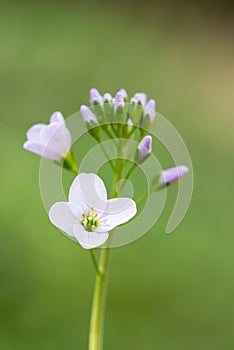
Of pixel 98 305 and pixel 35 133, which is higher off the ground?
pixel 35 133

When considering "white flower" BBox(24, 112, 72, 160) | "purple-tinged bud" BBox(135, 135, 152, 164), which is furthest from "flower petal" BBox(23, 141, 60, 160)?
"purple-tinged bud" BBox(135, 135, 152, 164)

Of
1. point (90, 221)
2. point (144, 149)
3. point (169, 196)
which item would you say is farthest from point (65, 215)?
point (169, 196)

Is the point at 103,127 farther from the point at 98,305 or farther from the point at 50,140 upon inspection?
the point at 98,305

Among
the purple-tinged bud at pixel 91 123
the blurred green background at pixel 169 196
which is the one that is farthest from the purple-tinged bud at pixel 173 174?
the blurred green background at pixel 169 196

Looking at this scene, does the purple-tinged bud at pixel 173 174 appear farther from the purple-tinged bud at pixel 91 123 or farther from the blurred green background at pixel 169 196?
the blurred green background at pixel 169 196

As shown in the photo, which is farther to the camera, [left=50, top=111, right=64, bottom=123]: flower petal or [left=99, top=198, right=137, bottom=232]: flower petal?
[left=50, top=111, right=64, bottom=123]: flower petal

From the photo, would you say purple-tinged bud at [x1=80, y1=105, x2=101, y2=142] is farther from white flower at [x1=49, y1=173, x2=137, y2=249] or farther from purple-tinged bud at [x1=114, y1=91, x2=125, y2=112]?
white flower at [x1=49, y1=173, x2=137, y2=249]

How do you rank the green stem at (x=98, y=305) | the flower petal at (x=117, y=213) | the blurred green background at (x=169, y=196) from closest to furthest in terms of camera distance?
the flower petal at (x=117, y=213)
the green stem at (x=98, y=305)
the blurred green background at (x=169, y=196)
